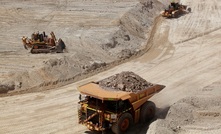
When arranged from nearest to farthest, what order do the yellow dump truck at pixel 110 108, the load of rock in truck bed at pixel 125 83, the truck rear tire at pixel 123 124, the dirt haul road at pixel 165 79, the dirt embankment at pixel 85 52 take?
the yellow dump truck at pixel 110 108
the truck rear tire at pixel 123 124
the load of rock in truck bed at pixel 125 83
the dirt haul road at pixel 165 79
the dirt embankment at pixel 85 52

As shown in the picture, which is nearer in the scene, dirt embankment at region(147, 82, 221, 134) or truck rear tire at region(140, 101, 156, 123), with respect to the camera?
dirt embankment at region(147, 82, 221, 134)

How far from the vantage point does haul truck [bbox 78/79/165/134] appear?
536 inches

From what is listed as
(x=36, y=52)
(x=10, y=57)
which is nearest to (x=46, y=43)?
(x=36, y=52)

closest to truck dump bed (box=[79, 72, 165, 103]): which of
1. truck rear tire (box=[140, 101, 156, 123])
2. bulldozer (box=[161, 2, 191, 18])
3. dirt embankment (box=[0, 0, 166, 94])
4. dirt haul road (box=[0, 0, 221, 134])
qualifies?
truck rear tire (box=[140, 101, 156, 123])

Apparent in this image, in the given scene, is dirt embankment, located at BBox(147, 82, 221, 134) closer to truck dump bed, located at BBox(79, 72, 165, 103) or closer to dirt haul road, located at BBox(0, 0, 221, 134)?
dirt haul road, located at BBox(0, 0, 221, 134)

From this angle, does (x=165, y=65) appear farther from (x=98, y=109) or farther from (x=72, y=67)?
(x=98, y=109)

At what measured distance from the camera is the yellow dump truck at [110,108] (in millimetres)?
13625

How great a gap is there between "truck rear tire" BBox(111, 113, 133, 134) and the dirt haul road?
0.77m

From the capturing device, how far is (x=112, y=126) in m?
13.8

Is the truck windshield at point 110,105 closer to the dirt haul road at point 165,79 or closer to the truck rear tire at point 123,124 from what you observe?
the truck rear tire at point 123,124

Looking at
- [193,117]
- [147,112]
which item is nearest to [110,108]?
[147,112]

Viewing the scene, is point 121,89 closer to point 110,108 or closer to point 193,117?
point 110,108

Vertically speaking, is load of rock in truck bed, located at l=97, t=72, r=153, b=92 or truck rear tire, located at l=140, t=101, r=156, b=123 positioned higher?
load of rock in truck bed, located at l=97, t=72, r=153, b=92

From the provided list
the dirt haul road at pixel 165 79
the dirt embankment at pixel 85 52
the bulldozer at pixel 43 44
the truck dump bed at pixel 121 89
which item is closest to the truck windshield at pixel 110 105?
the truck dump bed at pixel 121 89
